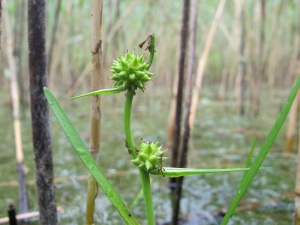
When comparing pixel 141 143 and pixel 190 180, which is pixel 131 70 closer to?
pixel 141 143

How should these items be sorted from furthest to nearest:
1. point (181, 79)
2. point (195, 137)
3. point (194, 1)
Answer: point (195, 137)
point (181, 79)
point (194, 1)

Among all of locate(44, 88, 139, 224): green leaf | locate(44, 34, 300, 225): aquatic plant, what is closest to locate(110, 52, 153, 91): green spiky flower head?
locate(44, 34, 300, 225): aquatic plant

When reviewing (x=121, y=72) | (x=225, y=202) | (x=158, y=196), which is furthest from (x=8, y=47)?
(x=121, y=72)

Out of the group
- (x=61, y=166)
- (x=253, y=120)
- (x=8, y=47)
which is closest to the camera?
(x=8, y=47)

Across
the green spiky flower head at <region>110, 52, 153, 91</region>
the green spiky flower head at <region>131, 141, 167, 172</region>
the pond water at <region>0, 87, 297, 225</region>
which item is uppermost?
the green spiky flower head at <region>110, 52, 153, 91</region>

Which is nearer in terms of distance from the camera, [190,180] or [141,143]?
[141,143]

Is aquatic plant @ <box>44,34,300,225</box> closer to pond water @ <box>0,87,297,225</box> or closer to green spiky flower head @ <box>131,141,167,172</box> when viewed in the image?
green spiky flower head @ <box>131,141,167,172</box>

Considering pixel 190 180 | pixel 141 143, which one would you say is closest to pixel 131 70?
pixel 141 143

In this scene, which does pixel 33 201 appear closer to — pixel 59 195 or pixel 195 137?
pixel 59 195
